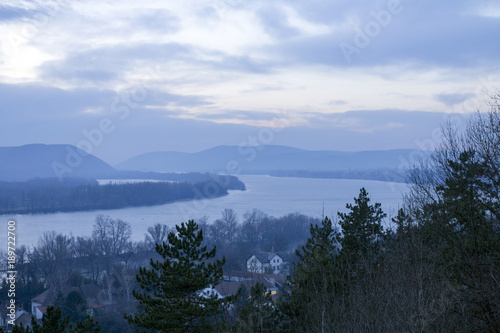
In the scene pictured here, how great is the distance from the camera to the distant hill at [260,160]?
3002 inches

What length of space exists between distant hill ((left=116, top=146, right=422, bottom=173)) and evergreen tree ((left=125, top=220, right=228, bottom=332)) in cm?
6380

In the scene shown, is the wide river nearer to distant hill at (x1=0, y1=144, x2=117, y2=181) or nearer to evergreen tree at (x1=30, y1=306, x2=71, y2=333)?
evergreen tree at (x1=30, y1=306, x2=71, y2=333)

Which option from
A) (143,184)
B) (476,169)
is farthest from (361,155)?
(476,169)

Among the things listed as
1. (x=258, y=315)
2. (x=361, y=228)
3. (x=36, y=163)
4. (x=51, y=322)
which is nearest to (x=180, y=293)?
(x=258, y=315)

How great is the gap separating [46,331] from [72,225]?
30.5 m

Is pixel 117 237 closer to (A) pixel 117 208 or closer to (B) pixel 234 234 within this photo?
(B) pixel 234 234

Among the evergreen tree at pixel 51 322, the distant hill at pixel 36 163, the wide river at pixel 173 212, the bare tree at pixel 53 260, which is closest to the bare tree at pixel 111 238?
the wide river at pixel 173 212

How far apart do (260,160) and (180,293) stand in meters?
93.7

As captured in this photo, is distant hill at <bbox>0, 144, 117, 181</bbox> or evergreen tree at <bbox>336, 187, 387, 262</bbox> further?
distant hill at <bbox>0, 144, 117, 181</bbox>

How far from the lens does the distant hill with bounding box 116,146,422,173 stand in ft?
250

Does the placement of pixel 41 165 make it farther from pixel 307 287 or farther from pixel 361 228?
pixel 307 287

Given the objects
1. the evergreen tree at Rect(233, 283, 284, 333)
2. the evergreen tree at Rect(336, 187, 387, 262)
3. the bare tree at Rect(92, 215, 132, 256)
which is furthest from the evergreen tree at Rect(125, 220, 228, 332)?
the bare tree at Rect(92, 215, 132, 256)

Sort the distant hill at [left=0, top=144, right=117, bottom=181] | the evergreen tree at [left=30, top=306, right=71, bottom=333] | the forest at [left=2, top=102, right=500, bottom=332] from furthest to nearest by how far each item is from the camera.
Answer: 1. the distant hill at [left=0, top=144, right=117, bottom=181]
2. the evergreen tree at [left=30, top=306, right=71, bottom=333]
3. the forest at [left=2, top=102, right=500, bottom=332]

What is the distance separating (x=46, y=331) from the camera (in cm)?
412
